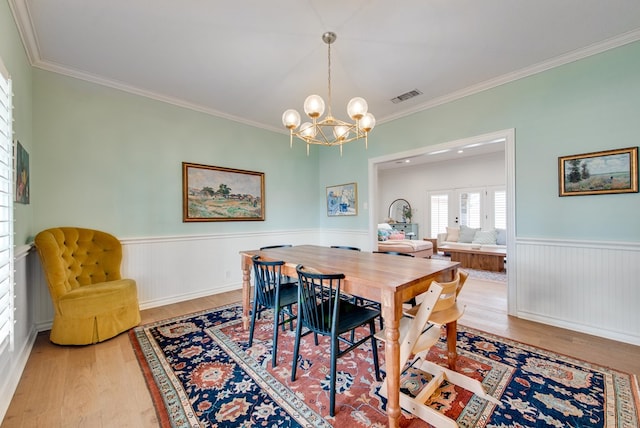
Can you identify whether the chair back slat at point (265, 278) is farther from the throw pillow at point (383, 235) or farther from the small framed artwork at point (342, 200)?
the throw pillow at point (383, 235)

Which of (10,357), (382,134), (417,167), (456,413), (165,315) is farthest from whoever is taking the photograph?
(417,167)

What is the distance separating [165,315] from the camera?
10.3ft

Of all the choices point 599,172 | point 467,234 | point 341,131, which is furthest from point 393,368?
point 467,234

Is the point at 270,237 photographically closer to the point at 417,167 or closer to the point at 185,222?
the point at 185,222

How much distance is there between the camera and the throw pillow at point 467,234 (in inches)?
274

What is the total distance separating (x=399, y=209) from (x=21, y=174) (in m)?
8.61

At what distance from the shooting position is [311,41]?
243 centimetres

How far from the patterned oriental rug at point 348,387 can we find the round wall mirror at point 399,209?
6.55 m

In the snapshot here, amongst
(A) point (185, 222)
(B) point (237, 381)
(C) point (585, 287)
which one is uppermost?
(A) point (185, 222)

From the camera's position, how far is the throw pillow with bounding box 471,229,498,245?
21.0ft

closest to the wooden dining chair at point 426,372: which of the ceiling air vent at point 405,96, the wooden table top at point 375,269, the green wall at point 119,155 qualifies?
the wooden table top at point 375,269

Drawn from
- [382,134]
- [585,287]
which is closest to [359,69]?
[382,134]

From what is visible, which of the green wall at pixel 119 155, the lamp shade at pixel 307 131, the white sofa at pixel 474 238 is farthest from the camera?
the white sofa at pixel 474 238

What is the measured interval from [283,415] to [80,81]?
12.9ft
